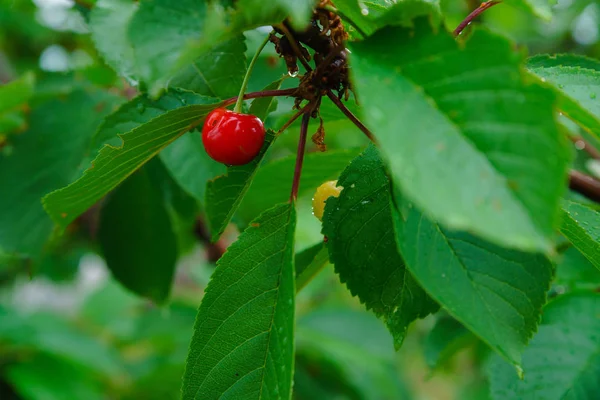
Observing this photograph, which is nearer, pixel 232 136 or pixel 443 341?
pixel 232 136

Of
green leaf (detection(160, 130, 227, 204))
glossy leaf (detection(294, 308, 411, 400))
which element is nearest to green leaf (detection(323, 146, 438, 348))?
green leaf (detection(160, 130, 227, 204))

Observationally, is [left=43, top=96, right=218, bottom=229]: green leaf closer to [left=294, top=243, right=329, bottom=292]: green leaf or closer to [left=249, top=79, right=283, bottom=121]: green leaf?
[left=249, top=79, right=283, bottom=121]: green leaf

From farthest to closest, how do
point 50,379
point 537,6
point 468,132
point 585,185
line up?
point 50,379
point 585,185
point 537,6
point 468,132

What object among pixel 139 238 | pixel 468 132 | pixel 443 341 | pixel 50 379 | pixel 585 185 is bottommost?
pixel 50 379

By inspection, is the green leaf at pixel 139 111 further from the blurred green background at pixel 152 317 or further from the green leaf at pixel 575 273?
the green leaf at pixel 575 273

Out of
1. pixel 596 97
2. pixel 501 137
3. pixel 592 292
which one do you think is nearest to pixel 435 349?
pixel 592 292

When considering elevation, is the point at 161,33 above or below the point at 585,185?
above

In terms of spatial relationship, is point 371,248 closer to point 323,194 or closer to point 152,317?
point 323,194

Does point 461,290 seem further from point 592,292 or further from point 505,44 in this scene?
point 592,292

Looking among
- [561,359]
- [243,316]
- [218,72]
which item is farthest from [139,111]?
[561,359]
